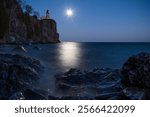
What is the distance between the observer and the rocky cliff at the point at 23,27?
55.7 metres

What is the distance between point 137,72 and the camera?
673 centimetres

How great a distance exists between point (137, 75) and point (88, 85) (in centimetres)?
181

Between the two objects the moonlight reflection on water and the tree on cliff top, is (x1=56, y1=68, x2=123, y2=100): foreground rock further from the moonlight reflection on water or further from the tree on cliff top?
the tree on cliff top

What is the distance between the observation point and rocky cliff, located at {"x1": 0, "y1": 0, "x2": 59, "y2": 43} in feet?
183

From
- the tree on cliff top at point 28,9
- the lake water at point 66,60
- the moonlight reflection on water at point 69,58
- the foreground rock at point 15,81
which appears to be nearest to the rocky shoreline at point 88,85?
the foreground rock at point 15,81

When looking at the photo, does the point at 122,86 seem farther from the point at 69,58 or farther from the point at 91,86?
the point at 69,58

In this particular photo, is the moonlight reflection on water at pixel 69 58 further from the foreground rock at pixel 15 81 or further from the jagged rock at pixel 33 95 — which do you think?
the jagged rock at pixel 33 95

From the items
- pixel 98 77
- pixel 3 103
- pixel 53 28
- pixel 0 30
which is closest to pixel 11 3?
pixel 0 30

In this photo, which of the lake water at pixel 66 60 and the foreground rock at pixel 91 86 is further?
the lake water at pixel 66 60

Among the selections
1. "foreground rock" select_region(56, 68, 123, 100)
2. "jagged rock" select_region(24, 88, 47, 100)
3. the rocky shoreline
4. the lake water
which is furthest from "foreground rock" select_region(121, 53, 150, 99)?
the lake water

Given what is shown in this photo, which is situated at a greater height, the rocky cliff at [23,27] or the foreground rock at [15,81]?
the rocky cliff at [23,27]

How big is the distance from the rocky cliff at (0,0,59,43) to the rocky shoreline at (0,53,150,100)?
31.0 metres

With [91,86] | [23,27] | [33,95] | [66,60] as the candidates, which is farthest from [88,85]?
[23,27]

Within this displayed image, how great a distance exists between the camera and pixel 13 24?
70.3 meters
